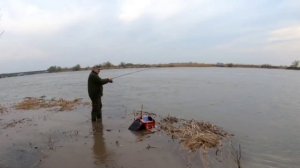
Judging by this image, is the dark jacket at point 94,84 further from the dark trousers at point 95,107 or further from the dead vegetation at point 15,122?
the dead vegetation at point 15,122

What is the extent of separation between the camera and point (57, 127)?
12117 mm

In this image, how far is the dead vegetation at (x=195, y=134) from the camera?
31.4ft

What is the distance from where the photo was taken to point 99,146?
945 cm

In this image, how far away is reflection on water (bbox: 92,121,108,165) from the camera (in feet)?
27.4

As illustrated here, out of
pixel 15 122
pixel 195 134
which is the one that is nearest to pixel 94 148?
pixel 195 134

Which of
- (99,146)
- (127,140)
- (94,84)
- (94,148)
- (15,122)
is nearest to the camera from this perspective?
(94,148)

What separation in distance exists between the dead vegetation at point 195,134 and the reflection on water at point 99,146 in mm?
2062

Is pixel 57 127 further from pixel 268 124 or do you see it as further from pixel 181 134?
pixel 268 124

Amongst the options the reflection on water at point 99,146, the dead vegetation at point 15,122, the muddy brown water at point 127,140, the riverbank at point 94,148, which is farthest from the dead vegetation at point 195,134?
the dead vegetation at point 15,122

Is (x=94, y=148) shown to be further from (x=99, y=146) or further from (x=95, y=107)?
(x=95, y=107)

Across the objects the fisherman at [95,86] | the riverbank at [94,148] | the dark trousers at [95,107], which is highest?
Answer: the fisherman at [95,86]

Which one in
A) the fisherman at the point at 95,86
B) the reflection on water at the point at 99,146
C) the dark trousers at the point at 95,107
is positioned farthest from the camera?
the dark trousers at the point at 95,107

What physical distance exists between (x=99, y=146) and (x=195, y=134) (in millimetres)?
2819

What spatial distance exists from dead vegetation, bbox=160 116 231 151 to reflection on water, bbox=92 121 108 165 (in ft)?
6.76
